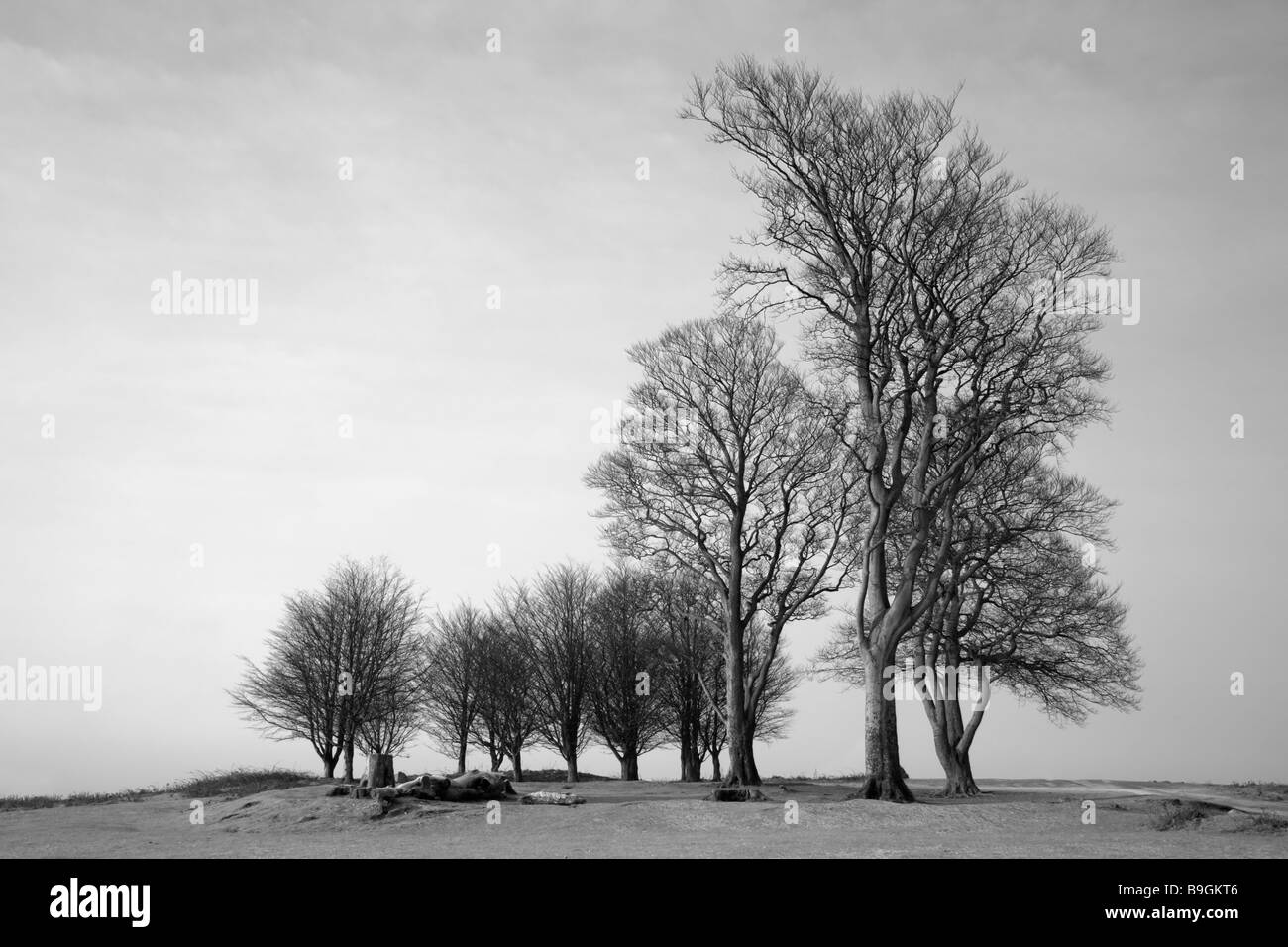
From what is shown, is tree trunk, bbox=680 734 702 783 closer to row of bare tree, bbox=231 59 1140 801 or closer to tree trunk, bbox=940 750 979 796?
row of bare tree, bbox=231 59 1140 801

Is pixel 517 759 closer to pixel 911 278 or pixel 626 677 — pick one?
pixel 626 677

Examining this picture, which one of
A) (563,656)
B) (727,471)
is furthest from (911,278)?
(563,656)

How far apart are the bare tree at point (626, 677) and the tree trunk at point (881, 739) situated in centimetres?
1817

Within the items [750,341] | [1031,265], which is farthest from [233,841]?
[1031,265]

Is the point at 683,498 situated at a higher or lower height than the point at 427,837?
higher

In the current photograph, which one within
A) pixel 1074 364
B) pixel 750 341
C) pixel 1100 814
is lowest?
pixel 1100 814

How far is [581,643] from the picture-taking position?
43.4 meters

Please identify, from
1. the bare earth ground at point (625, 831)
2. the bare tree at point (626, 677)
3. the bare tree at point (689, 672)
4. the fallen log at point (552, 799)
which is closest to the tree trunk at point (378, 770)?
the bare earth ground at point (625, 831)

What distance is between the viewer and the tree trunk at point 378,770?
25.4m

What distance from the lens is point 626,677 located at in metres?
42.8

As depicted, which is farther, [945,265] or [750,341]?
[750,341]

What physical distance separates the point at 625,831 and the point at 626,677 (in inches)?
885
